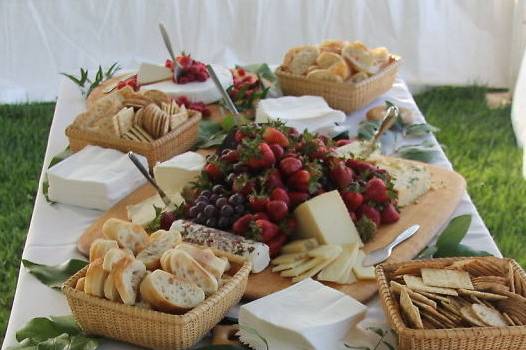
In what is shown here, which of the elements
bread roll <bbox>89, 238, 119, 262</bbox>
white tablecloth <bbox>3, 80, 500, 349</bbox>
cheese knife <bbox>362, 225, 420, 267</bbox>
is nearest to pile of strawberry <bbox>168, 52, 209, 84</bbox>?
white tablecloth <bbox>3, 80, 500, 349</bbox>

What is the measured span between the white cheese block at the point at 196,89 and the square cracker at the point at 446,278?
3.78ft

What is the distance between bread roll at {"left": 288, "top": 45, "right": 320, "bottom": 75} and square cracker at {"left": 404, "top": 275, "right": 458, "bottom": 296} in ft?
3.84

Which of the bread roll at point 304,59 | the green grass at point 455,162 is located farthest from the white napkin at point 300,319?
the green grass at point 455,162

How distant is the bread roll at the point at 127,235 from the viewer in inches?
49.9

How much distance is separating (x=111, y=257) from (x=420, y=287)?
0.45 metres

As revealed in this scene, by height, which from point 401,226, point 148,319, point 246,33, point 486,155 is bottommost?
point 486,155

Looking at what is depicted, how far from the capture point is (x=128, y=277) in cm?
115

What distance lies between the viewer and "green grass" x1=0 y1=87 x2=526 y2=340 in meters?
2.62

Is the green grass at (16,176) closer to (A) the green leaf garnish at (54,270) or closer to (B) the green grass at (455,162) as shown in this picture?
(B) the green grass at (455,162)

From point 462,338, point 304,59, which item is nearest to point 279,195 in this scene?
point 462,338

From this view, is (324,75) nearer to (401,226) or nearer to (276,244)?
(401,226)

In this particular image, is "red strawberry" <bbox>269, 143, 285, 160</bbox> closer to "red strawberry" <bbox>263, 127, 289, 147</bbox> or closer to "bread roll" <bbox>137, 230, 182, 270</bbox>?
"red strawberry" <bbox>263, 127, 289, 147</bbox>

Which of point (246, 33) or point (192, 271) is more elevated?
point (192, 271)

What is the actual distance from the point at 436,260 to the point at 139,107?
970 mm
